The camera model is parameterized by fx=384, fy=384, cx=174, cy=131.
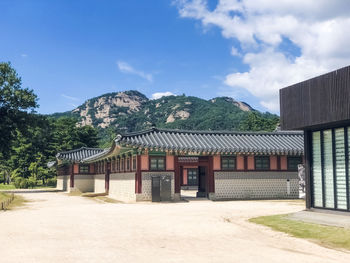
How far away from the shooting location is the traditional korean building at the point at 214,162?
2831cm

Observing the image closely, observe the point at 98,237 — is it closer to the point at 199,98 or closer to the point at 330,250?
the point at 330,250

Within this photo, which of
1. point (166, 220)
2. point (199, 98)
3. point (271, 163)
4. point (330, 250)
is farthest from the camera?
point (199, 98)

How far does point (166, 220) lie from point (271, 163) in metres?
17.3

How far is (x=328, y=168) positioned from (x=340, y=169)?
2.22ft

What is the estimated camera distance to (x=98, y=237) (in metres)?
11.9

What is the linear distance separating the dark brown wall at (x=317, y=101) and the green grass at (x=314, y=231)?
4.07 metres

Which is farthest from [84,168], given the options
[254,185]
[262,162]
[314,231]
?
[314,231]

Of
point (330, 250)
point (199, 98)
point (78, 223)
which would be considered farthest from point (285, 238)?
point (199, 98)

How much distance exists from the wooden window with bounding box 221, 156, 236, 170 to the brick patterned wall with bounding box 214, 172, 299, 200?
48 centimetres

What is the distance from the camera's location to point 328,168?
620 inches

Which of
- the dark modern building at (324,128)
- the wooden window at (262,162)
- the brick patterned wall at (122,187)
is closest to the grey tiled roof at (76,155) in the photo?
the brick patterned wall at (122,187)

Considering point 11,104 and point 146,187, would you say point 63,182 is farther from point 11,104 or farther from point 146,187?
point 146,187

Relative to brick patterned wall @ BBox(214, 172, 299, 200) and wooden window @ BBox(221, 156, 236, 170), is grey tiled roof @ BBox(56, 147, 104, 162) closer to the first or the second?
wooden window @ BBox(221, 156, 236, 170)

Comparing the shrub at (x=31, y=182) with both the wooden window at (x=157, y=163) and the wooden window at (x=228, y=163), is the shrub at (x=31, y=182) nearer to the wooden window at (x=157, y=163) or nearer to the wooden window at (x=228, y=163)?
the wooden window at (x=157, y=163)
